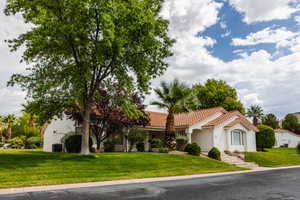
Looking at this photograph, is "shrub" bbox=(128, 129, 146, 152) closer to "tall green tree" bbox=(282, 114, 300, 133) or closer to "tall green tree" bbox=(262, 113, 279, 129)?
"tall green tree" bbox=(262, 113, 279, 129)

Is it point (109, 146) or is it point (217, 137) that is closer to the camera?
point (109, 146)

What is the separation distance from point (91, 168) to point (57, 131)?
50.5 feet

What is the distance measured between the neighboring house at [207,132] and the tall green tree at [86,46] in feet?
28.0

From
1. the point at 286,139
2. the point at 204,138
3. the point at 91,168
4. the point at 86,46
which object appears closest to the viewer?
the point at 91,168

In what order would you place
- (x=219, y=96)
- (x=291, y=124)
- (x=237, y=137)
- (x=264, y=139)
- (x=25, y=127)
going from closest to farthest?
(x=237, y=137)
(x=264, y=139)
(x=25, y=127)
(x=219, y=96)
(x=291, y=124)

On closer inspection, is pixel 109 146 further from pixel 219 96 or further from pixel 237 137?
pixel 219 96

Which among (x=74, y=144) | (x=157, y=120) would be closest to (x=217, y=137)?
(x=157, y=120)

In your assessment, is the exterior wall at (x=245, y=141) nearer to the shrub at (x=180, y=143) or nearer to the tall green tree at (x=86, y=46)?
the shrub at (x=180, y=143)

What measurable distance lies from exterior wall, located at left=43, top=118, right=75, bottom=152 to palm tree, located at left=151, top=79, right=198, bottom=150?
32.8 ft

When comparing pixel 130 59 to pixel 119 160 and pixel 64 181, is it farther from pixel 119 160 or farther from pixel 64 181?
pixel 64 181

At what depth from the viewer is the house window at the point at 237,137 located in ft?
90.0

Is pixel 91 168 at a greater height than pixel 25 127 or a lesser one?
lesser

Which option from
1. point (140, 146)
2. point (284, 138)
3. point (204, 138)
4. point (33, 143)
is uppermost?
point (204, 138)

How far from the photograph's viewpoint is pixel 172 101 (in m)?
24.0
